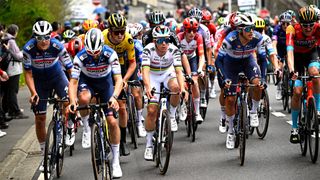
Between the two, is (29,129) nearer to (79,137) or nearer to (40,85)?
(79,137)

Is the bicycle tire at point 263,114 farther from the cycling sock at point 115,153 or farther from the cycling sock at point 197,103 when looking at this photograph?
the cycling sock at point 115,153

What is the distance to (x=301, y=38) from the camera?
1073cm

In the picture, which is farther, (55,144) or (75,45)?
(75,45)

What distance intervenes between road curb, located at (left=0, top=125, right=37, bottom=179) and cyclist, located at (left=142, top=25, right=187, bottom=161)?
6.49ft

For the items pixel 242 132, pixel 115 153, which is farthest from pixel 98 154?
pixel 242 132

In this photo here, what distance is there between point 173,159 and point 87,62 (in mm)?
2266

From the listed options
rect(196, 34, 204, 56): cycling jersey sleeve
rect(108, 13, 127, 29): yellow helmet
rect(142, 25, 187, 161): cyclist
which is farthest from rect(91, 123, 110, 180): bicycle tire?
rect(196, 34, 204, 56): cycling jersey sleeve

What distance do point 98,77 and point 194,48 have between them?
463 centimetres

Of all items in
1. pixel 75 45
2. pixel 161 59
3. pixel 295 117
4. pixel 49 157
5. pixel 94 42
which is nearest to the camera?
pixel 94 42

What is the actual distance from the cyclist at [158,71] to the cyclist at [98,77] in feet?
2.20

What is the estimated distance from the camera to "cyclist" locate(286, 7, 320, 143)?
10.2 metres

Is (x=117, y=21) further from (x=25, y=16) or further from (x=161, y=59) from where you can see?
(x=25, y=16)

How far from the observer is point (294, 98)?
10.5m

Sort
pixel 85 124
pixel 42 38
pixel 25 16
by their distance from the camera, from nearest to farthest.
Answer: pixel 42 38
pixel 85 124
pixel 25 16
